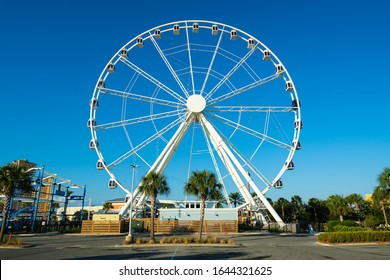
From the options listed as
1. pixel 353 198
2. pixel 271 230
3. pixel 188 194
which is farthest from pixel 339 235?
pixel 353 198

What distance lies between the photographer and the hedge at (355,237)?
23.3 meters

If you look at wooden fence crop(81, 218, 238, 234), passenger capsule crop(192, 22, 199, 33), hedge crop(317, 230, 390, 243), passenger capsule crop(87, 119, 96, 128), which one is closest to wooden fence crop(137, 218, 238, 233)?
wooden fence crop(81, 218, 238, 234)

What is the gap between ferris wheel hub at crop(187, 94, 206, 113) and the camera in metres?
35.8

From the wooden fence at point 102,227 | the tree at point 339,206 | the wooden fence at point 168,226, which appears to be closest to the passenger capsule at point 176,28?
the wooden fence at point 168,226

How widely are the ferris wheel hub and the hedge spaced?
18.4 metres

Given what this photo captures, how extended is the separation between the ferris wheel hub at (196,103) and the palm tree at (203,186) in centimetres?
1193

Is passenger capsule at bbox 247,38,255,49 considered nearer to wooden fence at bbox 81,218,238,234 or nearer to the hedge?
wooden fence at bbox 81,218,238,234

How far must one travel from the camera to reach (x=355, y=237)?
938 inches

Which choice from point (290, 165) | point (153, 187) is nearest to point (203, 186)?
point (153, 187)

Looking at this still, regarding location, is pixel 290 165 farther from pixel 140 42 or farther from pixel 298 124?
pixel 140 42

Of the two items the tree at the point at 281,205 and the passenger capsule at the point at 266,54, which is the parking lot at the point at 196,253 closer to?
the passenger capsule at the point at 266,54

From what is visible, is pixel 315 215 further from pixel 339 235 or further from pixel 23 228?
pixel 23 228

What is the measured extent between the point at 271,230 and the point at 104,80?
27.6 m

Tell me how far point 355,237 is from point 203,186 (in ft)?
39.9
